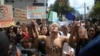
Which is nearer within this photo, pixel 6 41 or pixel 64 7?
pixel 6 41

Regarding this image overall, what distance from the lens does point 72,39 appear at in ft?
21.4

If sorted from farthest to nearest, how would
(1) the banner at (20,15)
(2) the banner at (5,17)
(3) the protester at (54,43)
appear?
(1) the banner at (20,15)
(2) the banner at (5,17)
(3) the protester at (54,43)

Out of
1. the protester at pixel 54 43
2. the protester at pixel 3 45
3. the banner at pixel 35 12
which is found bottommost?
the protester at pixel 54 43

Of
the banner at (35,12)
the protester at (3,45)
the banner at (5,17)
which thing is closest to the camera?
the protester at (3,45)

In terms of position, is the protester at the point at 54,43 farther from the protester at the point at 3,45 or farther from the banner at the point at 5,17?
the protester at the point at 3,45

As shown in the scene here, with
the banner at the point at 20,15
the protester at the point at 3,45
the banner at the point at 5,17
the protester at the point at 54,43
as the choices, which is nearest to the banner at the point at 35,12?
the banner at the point at 5,17

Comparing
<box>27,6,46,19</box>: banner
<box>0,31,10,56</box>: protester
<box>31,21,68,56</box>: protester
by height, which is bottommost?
<box>31,21,68,56</box>: protester

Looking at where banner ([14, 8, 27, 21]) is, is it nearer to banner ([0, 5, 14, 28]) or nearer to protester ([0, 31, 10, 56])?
banner ([0, 5, 14, 28])

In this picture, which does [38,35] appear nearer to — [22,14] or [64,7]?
[22,14]


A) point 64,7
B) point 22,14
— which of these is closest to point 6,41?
point 22,14

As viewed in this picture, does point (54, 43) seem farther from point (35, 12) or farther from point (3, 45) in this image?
point (3, 45)

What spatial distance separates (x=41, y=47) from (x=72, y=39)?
3.29ft

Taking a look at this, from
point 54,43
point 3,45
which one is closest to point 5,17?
point 54,43

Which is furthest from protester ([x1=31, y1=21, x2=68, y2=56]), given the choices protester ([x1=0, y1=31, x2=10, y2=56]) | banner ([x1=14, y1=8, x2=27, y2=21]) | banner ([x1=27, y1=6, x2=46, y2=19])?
protester ([x1=0, y1=31, x2=10, y2=56])
